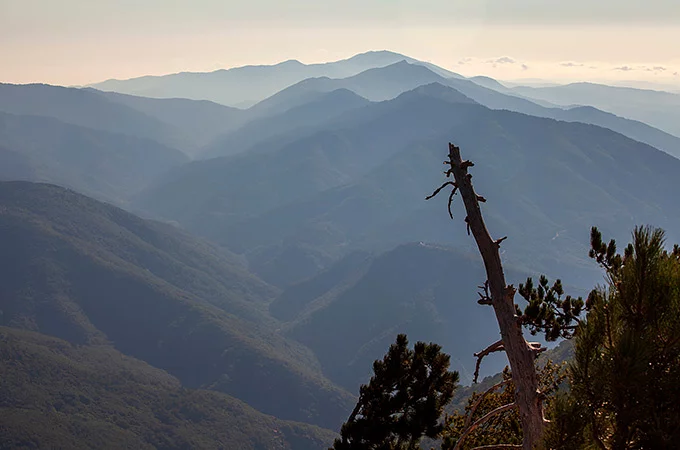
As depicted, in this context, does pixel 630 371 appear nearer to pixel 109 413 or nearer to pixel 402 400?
pixel 402 400

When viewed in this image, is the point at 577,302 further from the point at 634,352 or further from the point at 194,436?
the point at 194,436

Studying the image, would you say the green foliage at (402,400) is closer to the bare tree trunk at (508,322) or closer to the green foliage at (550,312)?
the green foliage at (550,312)

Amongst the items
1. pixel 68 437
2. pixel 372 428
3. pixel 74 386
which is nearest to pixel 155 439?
pixel 68 437

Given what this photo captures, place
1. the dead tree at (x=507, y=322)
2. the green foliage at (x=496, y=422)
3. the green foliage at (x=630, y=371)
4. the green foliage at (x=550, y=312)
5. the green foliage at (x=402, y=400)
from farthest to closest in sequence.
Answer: the green foliage at (x=402, y=400), the green foliage at (x=496, y=422), the green foliage at (x=550, y=312), the dead tree at (x=507, y=322), the green foliage at (x=630, y=371)

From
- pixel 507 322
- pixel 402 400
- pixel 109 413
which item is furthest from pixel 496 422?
pixel 109 413

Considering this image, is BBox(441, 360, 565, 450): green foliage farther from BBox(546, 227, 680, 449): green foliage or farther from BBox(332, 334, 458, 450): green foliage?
BBox(546, 227, 680, 449): green foliage

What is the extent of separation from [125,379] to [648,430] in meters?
183

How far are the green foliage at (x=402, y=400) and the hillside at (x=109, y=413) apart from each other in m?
129

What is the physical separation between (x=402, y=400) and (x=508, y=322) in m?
5.85

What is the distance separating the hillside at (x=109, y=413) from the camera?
12988 cm

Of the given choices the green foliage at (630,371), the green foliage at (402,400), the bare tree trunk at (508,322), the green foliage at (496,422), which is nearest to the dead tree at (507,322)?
the bare tree trunk at (508,322)

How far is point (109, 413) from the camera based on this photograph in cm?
14638

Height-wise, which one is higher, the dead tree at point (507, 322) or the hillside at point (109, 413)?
the dead tree at point (507, 322)

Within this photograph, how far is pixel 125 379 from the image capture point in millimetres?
170125
